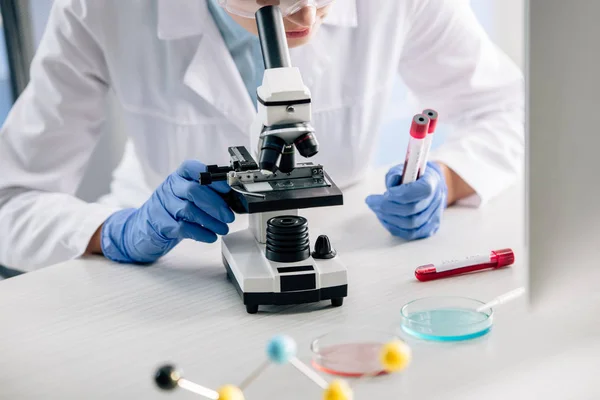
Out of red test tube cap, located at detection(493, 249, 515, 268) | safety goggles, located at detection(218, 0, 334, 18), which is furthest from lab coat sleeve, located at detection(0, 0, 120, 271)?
red test tube cap, located at detection(493, 249, 515, 268)

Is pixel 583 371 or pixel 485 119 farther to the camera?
pixel 485 119

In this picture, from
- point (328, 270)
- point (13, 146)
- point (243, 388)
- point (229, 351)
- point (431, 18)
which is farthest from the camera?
point (431, 18)

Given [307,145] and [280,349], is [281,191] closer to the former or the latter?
[307,145]

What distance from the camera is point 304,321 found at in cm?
120

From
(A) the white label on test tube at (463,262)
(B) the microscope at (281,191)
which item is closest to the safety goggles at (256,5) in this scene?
(B) the microscope at (281,191)

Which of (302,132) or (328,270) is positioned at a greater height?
(302,132)

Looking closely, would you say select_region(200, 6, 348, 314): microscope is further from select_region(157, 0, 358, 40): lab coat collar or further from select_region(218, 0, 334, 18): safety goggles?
select_region(157, 0, 358, 40): lab coat collar

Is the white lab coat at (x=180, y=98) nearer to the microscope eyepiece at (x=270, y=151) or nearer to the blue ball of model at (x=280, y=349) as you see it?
the microscope eyepiece at (x=270, y=151)

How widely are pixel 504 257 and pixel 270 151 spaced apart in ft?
1.57

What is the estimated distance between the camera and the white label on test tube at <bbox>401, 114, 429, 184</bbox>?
1.44 metres

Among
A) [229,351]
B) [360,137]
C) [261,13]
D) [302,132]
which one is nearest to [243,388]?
[229,351]

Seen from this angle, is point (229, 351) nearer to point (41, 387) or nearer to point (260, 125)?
point (41, 387)

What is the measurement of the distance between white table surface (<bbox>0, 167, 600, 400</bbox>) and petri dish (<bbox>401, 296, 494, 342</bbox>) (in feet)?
0.05

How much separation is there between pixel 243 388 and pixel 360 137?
3.40 ft
